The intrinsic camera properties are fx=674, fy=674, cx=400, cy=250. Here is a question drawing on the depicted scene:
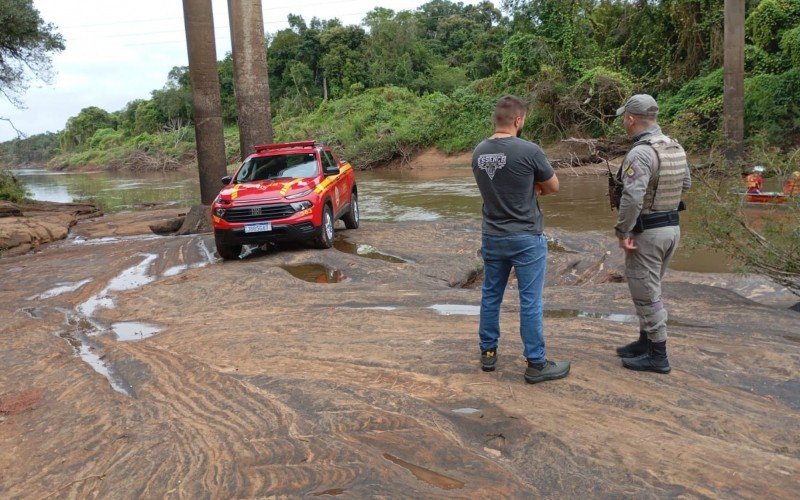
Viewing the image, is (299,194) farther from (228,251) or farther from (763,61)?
(763,61)

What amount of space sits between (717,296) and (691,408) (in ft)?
11.7

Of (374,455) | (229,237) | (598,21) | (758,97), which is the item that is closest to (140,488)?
(374,455)

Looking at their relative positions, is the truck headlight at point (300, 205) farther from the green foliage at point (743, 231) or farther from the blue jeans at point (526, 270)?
the blue jeans at point (526, 270)

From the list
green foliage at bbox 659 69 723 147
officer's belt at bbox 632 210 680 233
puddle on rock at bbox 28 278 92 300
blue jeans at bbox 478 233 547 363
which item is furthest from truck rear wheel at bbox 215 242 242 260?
green foliage at bbox 659 69 723 147

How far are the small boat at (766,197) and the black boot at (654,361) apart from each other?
3641mm

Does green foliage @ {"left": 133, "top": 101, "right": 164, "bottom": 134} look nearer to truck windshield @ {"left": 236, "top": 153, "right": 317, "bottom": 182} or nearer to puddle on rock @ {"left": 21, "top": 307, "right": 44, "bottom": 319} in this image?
truck windshield @ {"left": 236, "top": 153, "right": 317, "bottom": 182}

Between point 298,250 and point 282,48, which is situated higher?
point 282,48

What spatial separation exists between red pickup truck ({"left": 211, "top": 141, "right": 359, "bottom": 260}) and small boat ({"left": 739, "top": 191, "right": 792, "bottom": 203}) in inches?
236

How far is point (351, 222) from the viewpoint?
1352 cm

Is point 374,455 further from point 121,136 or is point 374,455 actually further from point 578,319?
point 121,136

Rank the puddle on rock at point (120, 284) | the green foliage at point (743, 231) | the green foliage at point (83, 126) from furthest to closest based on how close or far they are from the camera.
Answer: the green foliage at point (83, 126) < the puddle on rock at point (120, 284) < the green foliage at point (743, 231)

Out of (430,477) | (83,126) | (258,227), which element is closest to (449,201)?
(258,227)

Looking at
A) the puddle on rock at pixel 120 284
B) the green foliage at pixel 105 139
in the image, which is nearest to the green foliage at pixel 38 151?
the green foliage at pixel 105 139

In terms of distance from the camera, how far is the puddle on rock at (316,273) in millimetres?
9097
